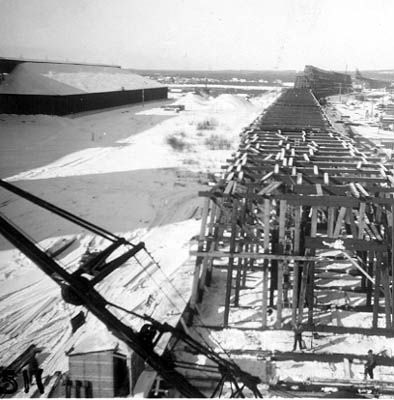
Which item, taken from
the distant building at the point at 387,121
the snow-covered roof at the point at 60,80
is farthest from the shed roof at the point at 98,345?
the distant building at the point at 387,121

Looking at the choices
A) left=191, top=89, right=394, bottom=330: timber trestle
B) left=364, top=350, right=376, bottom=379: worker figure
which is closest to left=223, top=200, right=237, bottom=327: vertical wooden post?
left=191, top=89, right=394, bottom=330: timber trestle

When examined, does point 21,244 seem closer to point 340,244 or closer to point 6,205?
point 340,244

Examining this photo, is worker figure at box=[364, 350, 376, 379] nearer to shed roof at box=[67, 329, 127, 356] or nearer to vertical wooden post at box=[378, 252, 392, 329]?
vertical wooden post at box=[378, 252, 392, 329]

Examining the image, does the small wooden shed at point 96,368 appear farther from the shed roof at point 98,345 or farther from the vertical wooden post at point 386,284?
the vertical wooden post at point 386,284

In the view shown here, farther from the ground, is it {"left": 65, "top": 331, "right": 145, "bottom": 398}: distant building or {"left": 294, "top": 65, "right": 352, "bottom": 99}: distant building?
{"left": 294, "top": 65, "right": 352, "bottom": 99}: distant building

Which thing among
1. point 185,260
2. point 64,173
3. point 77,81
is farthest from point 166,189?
point 77,81

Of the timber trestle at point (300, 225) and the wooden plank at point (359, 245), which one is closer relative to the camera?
the wooden plank at point (359, 245)

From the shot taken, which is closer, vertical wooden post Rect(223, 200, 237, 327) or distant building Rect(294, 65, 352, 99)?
vertical wooden post Rect(223, 200, 237, 327)
